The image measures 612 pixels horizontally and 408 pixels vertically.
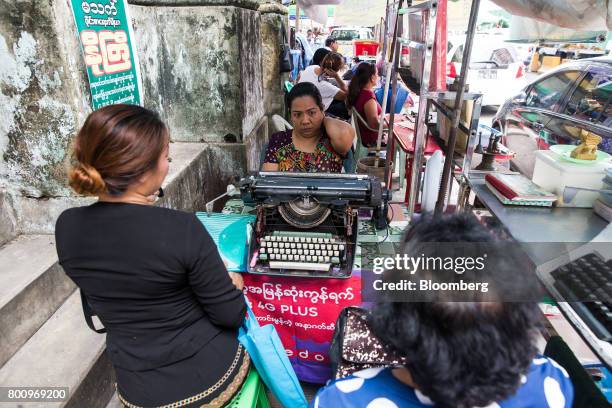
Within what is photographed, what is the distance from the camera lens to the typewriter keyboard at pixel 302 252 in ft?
6.40

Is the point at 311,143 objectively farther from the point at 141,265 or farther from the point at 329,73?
the point at 329,73

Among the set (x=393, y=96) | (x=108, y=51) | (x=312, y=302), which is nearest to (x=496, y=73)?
(x=393, y=96)

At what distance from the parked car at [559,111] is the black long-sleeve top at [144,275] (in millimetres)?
2999

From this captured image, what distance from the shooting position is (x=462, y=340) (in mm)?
819

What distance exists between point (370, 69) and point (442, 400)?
174 inches

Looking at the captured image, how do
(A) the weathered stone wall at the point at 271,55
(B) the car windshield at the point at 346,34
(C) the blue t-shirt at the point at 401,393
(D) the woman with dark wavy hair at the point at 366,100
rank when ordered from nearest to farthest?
(C) the blue t-shirt at the point at 401,393, (D) the woman with dark wavy hair at the point at 366,100, (A) the weathered stone wall at the point at 271,55, (B) the car windshield at the point at 346,34

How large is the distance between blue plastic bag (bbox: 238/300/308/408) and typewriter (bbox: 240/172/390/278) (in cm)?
41

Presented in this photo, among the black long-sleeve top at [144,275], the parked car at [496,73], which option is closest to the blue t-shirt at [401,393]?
the black long-sleeve top at [144,275]

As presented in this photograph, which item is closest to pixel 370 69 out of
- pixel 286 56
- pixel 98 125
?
pixel 286 56

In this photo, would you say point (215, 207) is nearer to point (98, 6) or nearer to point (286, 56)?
point (98, 6)

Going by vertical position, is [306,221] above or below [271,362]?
above

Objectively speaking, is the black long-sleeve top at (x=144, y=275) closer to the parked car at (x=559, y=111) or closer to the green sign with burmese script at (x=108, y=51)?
the green sign with burmese script at (x=108, y=51)

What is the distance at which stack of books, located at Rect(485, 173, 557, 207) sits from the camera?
212 cm

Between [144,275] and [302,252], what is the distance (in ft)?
3.11
